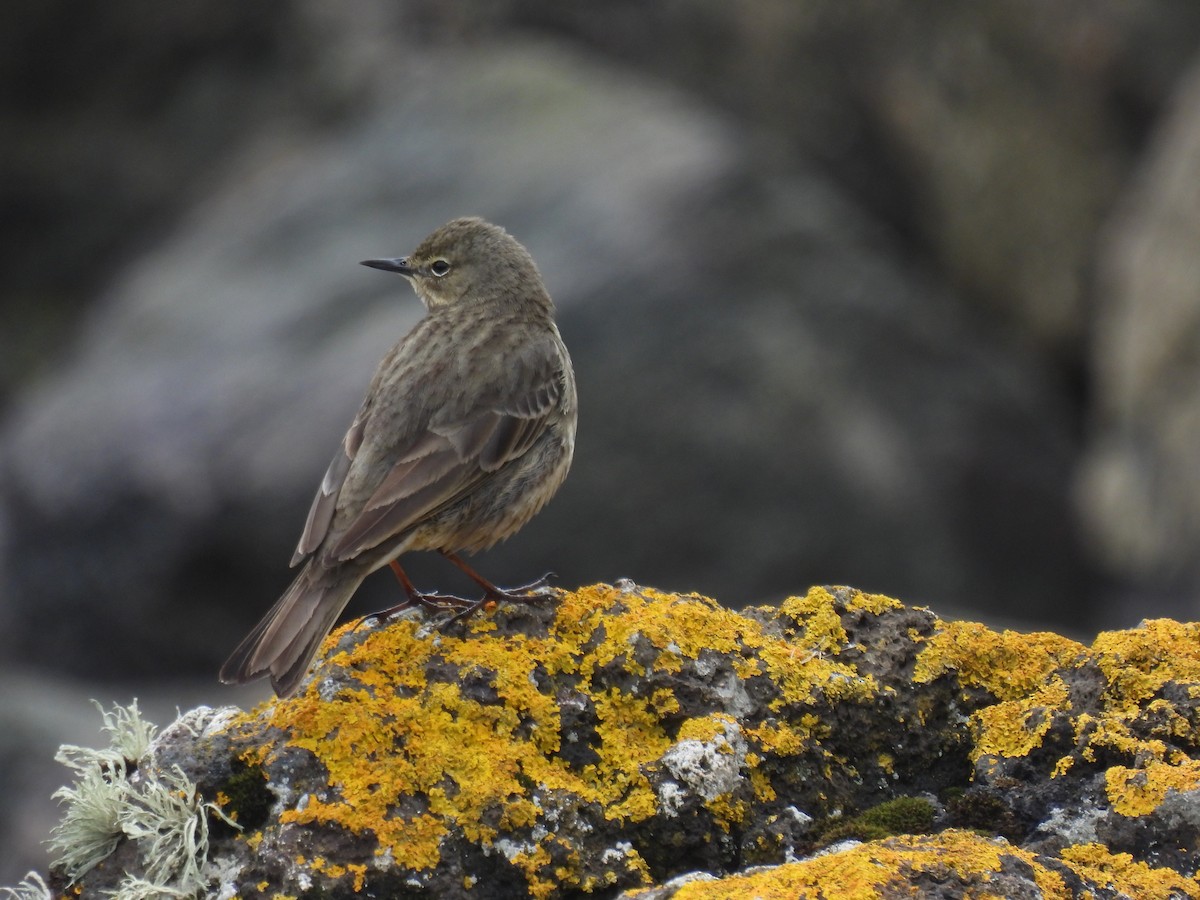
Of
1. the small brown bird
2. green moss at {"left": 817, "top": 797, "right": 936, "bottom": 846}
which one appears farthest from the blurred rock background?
green moss at {"left": 817, "top": 797, "right": 936, "bottom": 846}

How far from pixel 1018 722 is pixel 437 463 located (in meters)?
2.43

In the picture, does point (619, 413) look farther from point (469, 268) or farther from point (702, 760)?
point (702, 760)

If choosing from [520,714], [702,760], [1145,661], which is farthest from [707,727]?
[1145,661]

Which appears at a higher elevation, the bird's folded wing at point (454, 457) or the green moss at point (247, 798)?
the bird's folded wing at point (454, 457)

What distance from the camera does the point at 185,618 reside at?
12.7m

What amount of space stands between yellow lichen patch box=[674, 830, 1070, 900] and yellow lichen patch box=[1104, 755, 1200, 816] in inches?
16.1

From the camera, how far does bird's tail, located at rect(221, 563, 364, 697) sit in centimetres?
482

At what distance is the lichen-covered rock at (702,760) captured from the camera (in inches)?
165

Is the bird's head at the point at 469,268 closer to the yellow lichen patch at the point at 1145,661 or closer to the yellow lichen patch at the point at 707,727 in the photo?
the yellow lichen patch at the point at 707,727

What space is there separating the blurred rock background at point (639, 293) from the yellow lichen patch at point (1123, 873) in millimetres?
6870

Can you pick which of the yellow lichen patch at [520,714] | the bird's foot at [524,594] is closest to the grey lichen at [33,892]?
the yellow lichen patch at [520,714]

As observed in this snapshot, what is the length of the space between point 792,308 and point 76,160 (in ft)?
32.5

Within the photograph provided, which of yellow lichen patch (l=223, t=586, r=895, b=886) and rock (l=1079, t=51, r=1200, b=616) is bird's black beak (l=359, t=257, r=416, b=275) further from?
rock (l=1079, t=51, r=1200, b=616)

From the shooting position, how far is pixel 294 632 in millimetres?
4980
